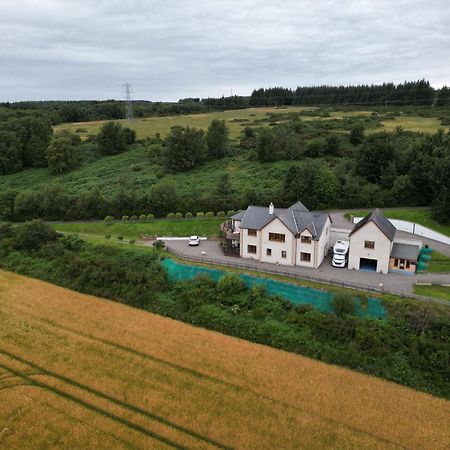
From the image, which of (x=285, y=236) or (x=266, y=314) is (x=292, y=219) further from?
(x=266, y=314)

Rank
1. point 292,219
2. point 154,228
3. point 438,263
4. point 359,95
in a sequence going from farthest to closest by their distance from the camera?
point 359,95 < point 154,228 < point 292,219 < point 438,263

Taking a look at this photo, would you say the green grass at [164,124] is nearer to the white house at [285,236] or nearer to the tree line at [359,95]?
the tree line at [359,95]

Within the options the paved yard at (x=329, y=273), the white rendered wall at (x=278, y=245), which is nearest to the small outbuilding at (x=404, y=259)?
the paved yard at (x=329, y=273)

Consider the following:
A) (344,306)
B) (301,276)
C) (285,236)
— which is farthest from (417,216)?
(344,306)

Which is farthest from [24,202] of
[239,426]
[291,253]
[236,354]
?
[239,426]

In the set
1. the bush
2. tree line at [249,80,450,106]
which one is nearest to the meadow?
tree line at [249,80,450,106]

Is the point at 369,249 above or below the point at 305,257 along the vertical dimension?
above

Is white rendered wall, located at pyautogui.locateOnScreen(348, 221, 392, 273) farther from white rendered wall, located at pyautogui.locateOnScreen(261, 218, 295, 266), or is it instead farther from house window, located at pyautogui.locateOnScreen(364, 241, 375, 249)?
white rendered wall, located at pyautogui.locateOnScreen(261, 218, 295, 266)
